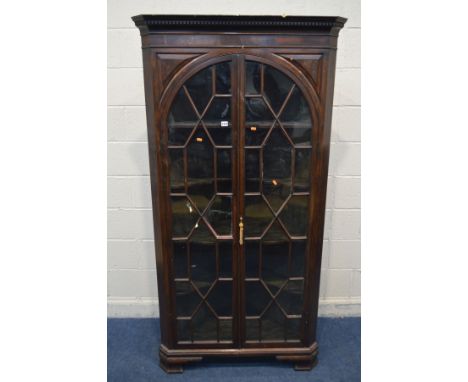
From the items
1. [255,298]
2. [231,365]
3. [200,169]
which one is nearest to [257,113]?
[200,169]

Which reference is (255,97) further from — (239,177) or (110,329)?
(110,329)

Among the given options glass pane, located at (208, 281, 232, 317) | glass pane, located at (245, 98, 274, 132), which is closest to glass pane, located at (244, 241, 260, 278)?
glass pane, located at (208, 281, 232, 317)

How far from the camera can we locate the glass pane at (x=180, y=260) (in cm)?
199

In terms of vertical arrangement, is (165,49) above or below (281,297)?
above

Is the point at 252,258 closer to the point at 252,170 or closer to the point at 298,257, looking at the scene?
the point at 298,257

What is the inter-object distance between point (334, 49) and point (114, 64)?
121 cm

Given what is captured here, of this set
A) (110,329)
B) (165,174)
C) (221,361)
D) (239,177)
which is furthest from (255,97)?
(110,329)

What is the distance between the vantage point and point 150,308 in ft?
8.55

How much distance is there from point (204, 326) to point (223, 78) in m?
1.23

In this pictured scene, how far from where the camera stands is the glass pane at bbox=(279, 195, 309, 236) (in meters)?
1.95

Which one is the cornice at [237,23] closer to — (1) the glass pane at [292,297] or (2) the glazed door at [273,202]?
(2) the glazed door at [273,202]

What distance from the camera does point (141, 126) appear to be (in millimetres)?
2350

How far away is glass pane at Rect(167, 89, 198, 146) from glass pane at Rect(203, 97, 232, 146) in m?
0.07

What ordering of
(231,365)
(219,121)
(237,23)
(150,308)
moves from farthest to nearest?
(150,308)
(231,365)
(219,121)
(237,23)
